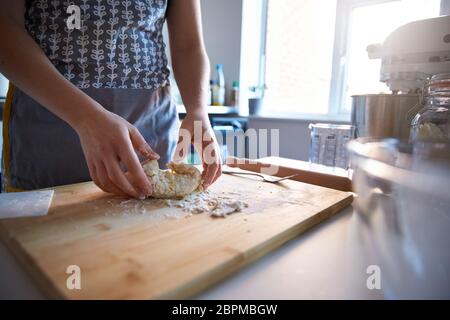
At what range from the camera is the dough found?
600 mm

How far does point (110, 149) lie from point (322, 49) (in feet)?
6.00

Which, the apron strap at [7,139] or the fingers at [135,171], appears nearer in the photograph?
the fingers at [135,171]

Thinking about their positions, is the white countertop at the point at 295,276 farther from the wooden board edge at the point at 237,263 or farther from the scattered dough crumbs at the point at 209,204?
the scattered dough crumbs at the point at 209,204

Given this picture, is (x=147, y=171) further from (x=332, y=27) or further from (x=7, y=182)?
(x=332, y=27)

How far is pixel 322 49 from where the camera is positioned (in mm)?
1985

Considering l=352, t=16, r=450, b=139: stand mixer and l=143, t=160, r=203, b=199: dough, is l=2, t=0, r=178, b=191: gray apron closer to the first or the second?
l=143, t=160, r=203, b=199: dough

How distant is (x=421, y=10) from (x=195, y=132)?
1.57m

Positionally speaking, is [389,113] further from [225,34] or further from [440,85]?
[225,34]

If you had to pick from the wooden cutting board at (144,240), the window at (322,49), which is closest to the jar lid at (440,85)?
the wooden cutting board at (144,240)

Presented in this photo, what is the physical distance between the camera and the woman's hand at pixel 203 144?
2.19 feet

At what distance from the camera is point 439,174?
41cm
